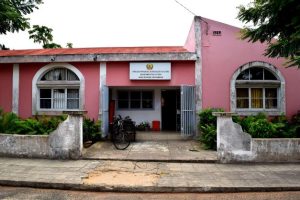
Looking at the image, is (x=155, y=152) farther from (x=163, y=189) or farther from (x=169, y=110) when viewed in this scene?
(x=169, y=110)

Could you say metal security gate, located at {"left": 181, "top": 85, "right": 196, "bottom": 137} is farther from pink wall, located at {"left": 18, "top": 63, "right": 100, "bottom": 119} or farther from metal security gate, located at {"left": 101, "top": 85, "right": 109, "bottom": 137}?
pink wall, located at {"left": 18, "top": 63, "right": 100, "bottom": 119}

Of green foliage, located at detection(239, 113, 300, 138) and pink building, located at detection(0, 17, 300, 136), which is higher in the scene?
pink building, located at detection(0, 17, 300, 136)

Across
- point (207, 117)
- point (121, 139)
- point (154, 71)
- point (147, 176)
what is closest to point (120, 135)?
point (121, 139)

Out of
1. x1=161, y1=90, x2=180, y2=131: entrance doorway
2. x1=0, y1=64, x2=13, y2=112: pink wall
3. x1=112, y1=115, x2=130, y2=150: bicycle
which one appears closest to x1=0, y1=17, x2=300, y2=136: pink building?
x1=0, y1=64, x2=13, y2=112: pink wall

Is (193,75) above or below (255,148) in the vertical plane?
above

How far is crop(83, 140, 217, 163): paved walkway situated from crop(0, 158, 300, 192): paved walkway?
1.11 feet

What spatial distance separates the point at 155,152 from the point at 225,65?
16.1 feet

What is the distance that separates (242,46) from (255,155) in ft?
17.4

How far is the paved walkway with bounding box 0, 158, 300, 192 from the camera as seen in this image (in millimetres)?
5863

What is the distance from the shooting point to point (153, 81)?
11.6 m

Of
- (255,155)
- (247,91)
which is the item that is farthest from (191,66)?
(255,155)

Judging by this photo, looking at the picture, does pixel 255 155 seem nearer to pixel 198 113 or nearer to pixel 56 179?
pixel 198 113

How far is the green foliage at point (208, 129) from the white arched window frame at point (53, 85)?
16.4 ft

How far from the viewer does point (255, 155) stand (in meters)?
7.82
